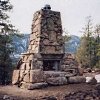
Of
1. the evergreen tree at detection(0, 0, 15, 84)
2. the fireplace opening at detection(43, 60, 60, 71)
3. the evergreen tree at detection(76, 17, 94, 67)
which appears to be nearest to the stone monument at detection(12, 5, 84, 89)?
the fireplace opening at detection(43, 60, 60, 71)

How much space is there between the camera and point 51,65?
A: 1669 centimetres

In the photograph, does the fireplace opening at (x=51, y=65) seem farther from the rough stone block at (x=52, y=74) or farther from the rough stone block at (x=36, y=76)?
the rough stone block at (x=36, y=76)

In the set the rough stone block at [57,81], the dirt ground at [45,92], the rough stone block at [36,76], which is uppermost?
the rough stone block at [36,76]

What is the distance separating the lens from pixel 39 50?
1546 cm

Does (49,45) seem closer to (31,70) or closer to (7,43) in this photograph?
(31,70)

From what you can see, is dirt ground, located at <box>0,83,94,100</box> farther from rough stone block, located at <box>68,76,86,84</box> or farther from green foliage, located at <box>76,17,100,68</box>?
green foliage, located at <box>76,17,100,68</box>

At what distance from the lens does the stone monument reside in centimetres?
1500

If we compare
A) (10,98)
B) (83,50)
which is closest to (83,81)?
(10,98)

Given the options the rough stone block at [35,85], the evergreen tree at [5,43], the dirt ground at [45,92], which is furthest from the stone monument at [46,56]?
the evergreen tree at [5,43]

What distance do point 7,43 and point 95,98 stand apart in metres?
14.7

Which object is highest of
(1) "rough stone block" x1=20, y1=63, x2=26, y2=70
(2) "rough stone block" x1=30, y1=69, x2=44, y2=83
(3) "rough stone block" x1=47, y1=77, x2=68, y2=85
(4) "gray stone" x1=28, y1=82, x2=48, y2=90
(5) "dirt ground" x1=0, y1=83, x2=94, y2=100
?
(1) "rough stone block" x1=20, y1=63, x2=26, y2=70

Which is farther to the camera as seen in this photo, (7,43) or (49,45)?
(7,43)

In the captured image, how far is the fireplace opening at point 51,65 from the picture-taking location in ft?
53.5

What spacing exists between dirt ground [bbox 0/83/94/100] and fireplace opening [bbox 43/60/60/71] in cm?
191
